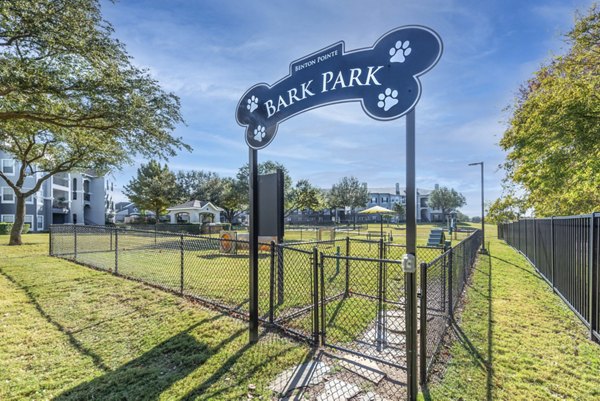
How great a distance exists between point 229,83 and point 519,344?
788cm

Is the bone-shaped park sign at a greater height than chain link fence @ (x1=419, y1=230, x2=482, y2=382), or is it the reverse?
the bone-shaped park sign

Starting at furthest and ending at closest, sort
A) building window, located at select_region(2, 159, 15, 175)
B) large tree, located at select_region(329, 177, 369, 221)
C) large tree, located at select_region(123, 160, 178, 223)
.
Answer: large tree, located at select_region(329, 177, 369, 221) < large tree, located at select_region(123, 160, 178, 223) < building window, located at select_region(2, 159, 15, 175)

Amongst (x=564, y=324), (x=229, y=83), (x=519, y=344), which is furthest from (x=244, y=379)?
(x=229, y=83)

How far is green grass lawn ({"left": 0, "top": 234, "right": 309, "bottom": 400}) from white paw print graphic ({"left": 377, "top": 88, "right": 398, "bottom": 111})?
3.04m

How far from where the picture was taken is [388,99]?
9.77ft

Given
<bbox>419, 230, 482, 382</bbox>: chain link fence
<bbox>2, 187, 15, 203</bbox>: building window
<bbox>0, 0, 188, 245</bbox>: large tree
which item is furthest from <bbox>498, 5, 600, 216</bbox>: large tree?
<bbox>2, 187, 15, 203</bbox>: building window

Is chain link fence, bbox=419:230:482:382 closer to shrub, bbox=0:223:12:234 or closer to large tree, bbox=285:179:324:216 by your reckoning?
large tree, bbox=285:179:324:216

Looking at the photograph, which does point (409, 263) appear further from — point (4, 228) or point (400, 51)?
point (4, 228)

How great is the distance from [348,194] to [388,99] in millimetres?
54505

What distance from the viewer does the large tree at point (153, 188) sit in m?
33.4

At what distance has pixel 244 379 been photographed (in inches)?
124

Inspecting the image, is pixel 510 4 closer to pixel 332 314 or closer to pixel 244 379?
pixel 332 314

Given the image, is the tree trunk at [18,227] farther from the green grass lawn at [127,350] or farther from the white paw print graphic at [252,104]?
the white paw print graphic at [252,104]

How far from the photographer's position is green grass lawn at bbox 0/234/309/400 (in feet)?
9.77
